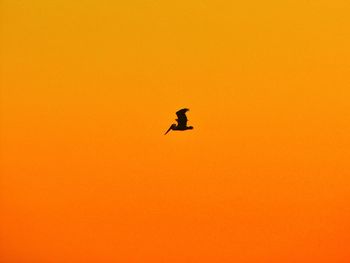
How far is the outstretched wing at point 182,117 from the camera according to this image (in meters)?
25.4

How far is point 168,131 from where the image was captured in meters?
26.3

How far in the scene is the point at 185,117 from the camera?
1009 inches

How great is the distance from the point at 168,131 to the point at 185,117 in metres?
0.79

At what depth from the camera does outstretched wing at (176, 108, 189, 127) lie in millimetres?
25438

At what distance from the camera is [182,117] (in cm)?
2558
